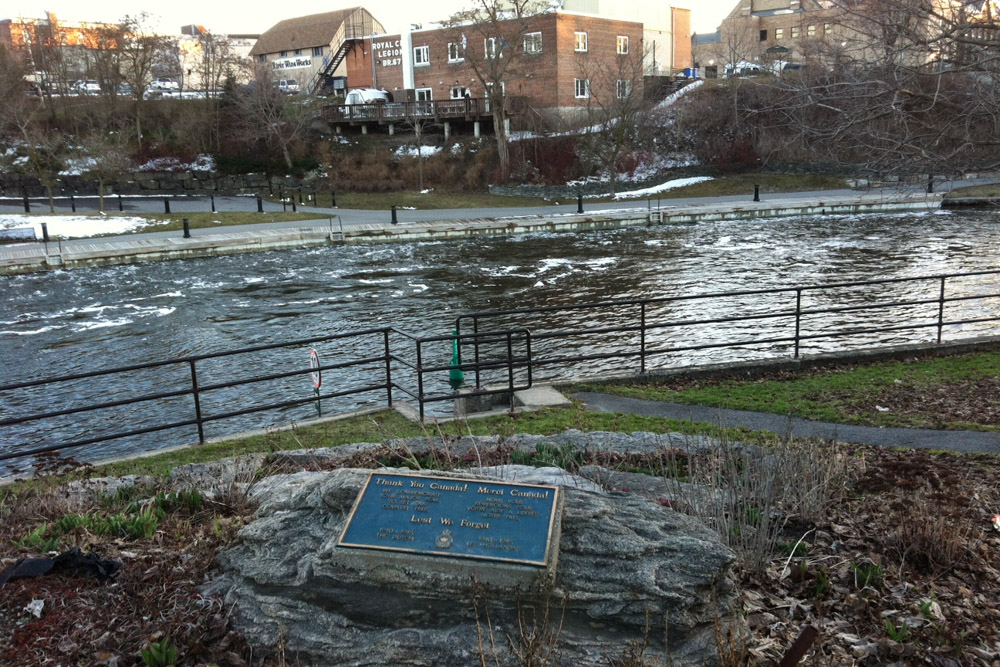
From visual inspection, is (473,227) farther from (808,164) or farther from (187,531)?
(187,531)

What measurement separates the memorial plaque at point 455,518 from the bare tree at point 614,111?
4492 centimetres

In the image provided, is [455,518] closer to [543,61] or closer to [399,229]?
[399,229]

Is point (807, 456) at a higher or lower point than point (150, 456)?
higher

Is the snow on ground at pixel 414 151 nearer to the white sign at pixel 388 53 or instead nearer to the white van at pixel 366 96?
the white van at pixel 366 96

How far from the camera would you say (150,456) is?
9.59m

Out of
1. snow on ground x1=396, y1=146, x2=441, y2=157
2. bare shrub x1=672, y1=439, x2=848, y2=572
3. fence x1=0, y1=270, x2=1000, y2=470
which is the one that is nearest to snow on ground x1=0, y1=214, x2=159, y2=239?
fence x1=0, y1=270, x2=1000, y2=470

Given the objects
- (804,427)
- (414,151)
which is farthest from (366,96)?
(804,427)

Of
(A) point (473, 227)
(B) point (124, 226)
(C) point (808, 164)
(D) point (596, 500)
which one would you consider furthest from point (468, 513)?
(C) point (808, 164)

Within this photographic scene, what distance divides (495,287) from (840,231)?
17.8m

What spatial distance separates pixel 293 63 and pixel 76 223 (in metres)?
51.3

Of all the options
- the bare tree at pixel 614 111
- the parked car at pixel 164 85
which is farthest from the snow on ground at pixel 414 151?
the parked car at pixel 164 85

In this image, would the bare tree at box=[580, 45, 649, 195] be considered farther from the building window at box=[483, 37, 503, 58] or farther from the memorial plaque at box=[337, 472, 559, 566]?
the memorial plaque at box=[337, 472, 559, 566]

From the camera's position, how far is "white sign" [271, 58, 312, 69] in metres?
81.6

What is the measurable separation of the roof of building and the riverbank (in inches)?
1749
